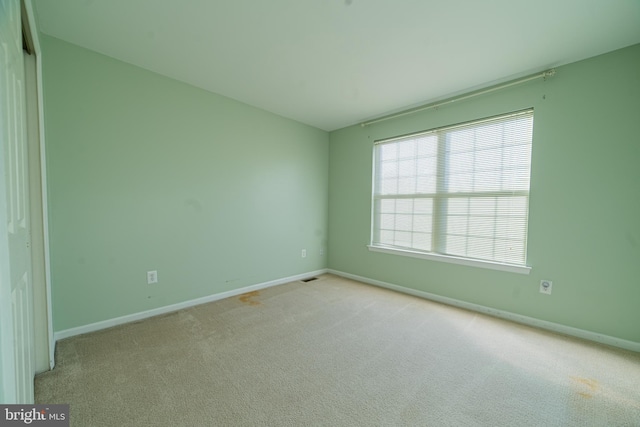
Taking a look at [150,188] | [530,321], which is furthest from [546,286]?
[150,188]

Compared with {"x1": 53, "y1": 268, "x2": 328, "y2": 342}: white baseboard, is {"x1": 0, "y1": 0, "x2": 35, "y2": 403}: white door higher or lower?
higher

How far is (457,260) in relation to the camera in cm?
273

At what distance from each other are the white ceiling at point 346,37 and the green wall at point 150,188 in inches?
12.3

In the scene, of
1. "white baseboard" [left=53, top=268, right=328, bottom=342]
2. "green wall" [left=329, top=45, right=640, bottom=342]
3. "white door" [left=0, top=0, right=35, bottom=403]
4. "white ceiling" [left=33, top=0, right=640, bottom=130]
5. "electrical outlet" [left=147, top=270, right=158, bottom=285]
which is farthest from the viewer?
"electrical outlet" [left=147, top=270, right=158, bottom=285]

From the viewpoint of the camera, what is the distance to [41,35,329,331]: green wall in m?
1.94

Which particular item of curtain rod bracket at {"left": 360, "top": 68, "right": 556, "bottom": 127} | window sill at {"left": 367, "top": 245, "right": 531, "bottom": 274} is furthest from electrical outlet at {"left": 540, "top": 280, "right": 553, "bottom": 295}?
curtain rod bracket at {"left": 360, "top": 68, "right": 556, "bottom": 127}

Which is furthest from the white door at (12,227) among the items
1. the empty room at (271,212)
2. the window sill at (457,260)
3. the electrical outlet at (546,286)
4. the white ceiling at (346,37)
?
the electrical outlet at (546,286)

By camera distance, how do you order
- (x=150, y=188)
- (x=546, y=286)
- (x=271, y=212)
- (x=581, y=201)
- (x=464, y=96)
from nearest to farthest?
(x=581, y=201) < (x=546, y=286) < (x=150, y=188) < (x=464, y=96) < (x=271, y=212)

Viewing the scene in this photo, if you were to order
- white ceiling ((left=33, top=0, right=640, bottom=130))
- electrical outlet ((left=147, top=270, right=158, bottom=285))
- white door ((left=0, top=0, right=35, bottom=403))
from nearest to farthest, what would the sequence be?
white door ((left=0, top=0, right=35, bottom=403)) < white ceiling ((left=33, top=0, right=640, bottom=130)) < electrical outlet ((left=147, top=270, right=158, bottom=285))

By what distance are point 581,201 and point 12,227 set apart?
3.63 metres

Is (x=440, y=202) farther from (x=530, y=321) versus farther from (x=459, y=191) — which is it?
(x=530, y=321)

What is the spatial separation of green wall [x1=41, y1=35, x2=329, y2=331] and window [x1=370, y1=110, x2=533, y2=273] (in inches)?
59.3

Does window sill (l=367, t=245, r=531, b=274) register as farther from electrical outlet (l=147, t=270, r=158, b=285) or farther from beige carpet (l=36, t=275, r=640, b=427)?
electrical outlet (l=147, t=270, r=158, b=285)

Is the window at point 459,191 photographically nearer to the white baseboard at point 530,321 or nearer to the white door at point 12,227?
the white baseboard at point 530,321
